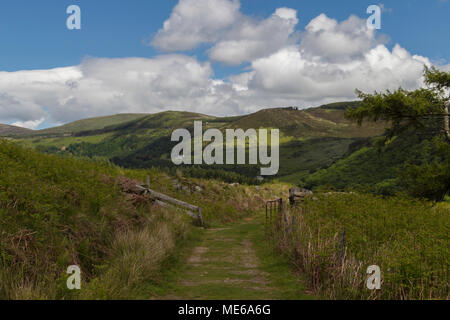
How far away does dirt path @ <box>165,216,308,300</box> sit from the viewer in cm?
764

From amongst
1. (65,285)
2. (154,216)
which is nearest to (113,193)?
(154,216)

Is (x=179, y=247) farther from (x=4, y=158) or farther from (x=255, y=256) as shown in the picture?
(x=4, y=158)

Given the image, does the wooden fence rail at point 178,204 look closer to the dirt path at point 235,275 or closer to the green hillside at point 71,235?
the green hillside at point 71,235

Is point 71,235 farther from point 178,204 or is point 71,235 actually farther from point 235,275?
point 178,204

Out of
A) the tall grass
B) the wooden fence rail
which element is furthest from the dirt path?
the wooden fence rail

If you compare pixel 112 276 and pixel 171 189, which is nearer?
pixel 112 276

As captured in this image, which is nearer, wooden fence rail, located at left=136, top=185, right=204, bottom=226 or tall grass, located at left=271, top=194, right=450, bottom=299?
tall grass, located at left=271, top=194, right=450, bottom=299

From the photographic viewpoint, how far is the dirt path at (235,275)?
25.1 feet

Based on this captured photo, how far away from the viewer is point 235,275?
938 cm

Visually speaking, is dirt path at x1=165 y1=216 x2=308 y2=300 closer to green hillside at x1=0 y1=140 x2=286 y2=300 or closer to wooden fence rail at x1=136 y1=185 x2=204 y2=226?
green hillside at x1=0 y1=140 x2=286 y2=300

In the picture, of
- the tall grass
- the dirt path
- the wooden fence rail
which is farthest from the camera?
the wooden fence rail

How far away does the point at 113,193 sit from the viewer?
12.0 metres

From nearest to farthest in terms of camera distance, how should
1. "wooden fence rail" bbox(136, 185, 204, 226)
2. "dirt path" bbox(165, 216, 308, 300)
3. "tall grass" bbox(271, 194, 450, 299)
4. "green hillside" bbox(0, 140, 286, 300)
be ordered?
"green hillside" bbox(0, 140, 286, 300) → "tall grass" bbox(271, 194, 450, 299) → "dirt path" bbox(165, 216, 308, 300) → "wooden fence rail" bbox(136, 185, 204, 226)
